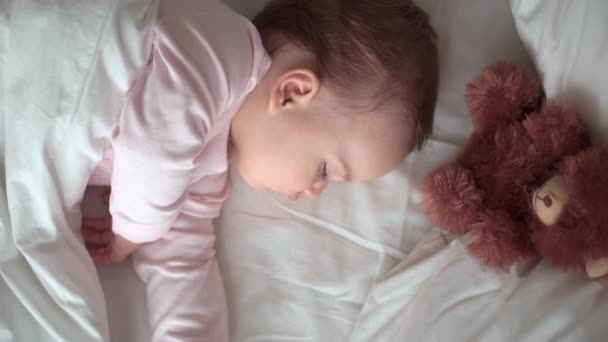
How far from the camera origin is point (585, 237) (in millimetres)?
790

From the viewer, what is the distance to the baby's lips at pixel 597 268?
0.80 metres

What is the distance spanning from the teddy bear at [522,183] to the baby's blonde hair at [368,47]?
5.5 inches

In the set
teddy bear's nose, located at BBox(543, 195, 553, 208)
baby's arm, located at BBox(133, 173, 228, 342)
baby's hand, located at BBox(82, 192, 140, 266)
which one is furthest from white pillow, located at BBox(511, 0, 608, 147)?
baby's hand, located at BBox(82, 192, 140, 266)

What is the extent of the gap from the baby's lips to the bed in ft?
0.05

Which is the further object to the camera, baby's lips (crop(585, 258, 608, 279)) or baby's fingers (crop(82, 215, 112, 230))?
baby's fingers (crop(82, 215, 112, 230))

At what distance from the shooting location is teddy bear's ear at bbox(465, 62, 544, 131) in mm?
985

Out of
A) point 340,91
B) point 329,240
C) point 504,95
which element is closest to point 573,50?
point 504,95

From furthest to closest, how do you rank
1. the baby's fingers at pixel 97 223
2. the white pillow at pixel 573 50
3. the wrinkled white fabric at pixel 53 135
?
the baby's fingers at pixel 97 223
the white pillow at pixel 573 50
the wrinkled white fabric at pixel 53 135

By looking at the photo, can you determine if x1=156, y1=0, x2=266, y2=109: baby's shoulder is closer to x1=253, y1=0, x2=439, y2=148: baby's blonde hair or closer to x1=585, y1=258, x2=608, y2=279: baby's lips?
x1=253, y1=0, x2=439, y2=148: baby's blonde hair

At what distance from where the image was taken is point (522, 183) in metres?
0.92

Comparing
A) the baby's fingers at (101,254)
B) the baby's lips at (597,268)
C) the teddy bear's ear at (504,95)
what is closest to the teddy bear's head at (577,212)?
the baby's lips at (597,268)

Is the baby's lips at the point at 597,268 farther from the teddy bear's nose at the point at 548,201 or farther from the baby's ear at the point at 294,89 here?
the baby's ear at the point at 294,89

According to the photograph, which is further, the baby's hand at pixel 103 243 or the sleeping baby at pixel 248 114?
the baby's hand at pixel 103 243

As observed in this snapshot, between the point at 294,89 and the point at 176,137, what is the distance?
0.57 feet
